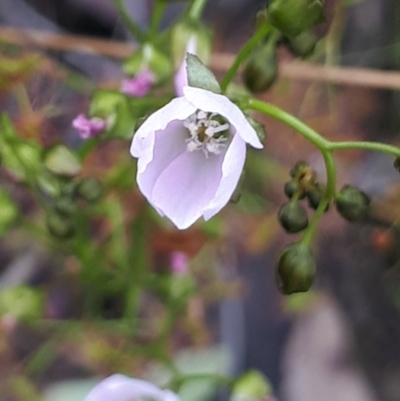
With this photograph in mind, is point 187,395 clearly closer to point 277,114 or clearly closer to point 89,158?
point 89,158

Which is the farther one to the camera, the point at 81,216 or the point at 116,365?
the point at 116,365

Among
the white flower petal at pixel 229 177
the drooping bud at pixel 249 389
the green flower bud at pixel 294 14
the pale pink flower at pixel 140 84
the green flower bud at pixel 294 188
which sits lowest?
the drooping bud at pixel 249 389

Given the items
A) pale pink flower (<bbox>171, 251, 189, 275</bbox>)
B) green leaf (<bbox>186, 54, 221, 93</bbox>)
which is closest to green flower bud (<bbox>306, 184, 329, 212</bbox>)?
green leaf (<bbox>186, 54, 221, 93</bbox>)

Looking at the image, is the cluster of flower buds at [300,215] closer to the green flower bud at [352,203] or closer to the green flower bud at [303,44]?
the green flower bud at [352,203]

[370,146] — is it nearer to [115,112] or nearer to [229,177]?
[229,177]

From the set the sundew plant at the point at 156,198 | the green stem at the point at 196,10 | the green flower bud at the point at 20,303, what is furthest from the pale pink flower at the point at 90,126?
the green flower bud at the point at 20,303

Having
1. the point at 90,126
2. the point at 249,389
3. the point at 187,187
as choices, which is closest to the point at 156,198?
the point at 187,187

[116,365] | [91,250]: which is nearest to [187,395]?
[116,365]

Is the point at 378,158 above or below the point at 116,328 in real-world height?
above
